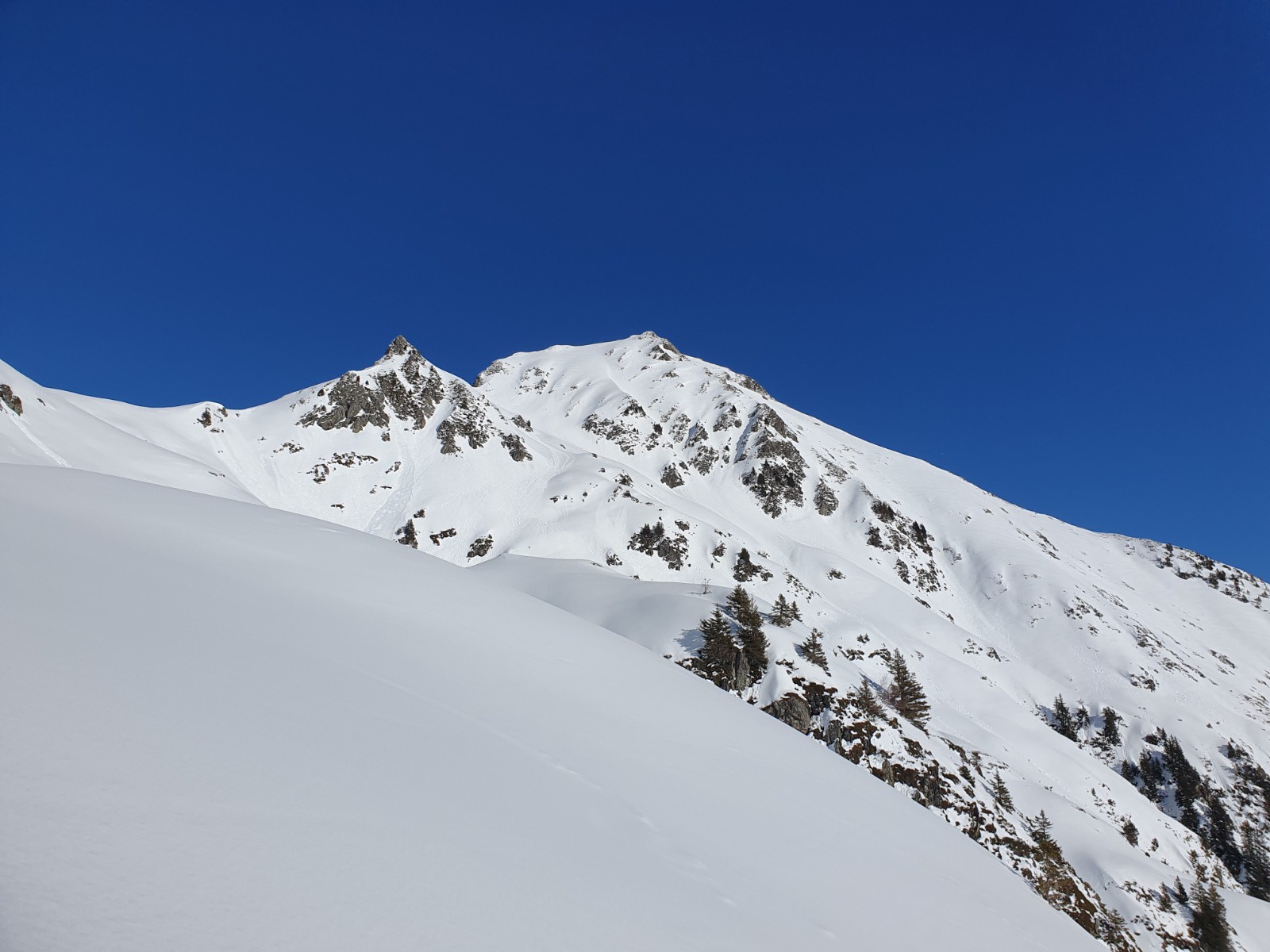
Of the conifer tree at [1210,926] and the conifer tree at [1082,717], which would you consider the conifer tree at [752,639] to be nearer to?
the conifer tree at [1210,926]

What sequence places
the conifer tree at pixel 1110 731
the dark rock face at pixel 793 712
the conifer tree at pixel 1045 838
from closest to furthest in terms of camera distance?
1. the conifer tree at pixel 1045 838
2. the dark rock face at pixel 793 712
3. the conifer tree at pixel 1110 731

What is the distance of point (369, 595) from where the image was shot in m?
6.59

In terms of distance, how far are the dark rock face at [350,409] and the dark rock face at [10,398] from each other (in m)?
31.4

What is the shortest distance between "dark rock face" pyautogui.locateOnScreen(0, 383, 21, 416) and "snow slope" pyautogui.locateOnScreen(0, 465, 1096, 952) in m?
30.7

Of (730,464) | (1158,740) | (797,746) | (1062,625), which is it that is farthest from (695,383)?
(797,746)

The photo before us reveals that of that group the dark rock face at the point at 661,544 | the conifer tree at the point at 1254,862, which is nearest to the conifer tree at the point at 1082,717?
the conifer tree at the point at 1254,862

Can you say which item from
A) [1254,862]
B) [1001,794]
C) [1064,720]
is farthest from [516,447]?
[1254,862]

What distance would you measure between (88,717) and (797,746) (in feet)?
22.9

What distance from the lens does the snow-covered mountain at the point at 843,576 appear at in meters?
18.5

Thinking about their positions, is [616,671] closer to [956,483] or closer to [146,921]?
[146,921]

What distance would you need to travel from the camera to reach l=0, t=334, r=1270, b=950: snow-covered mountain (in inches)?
729

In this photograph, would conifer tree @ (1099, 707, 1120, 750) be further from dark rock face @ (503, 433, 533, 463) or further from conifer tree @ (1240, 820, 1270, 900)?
dark rock face @ (503, 433, 533, 463)

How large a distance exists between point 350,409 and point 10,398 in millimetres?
34961

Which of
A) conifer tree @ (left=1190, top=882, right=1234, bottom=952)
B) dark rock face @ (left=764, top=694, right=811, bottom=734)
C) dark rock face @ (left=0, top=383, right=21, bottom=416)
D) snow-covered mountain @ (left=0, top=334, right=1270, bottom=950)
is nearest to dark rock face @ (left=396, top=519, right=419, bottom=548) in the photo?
snow-covered mountain @ (left=0, top=334, right=1270, bottom=950)
